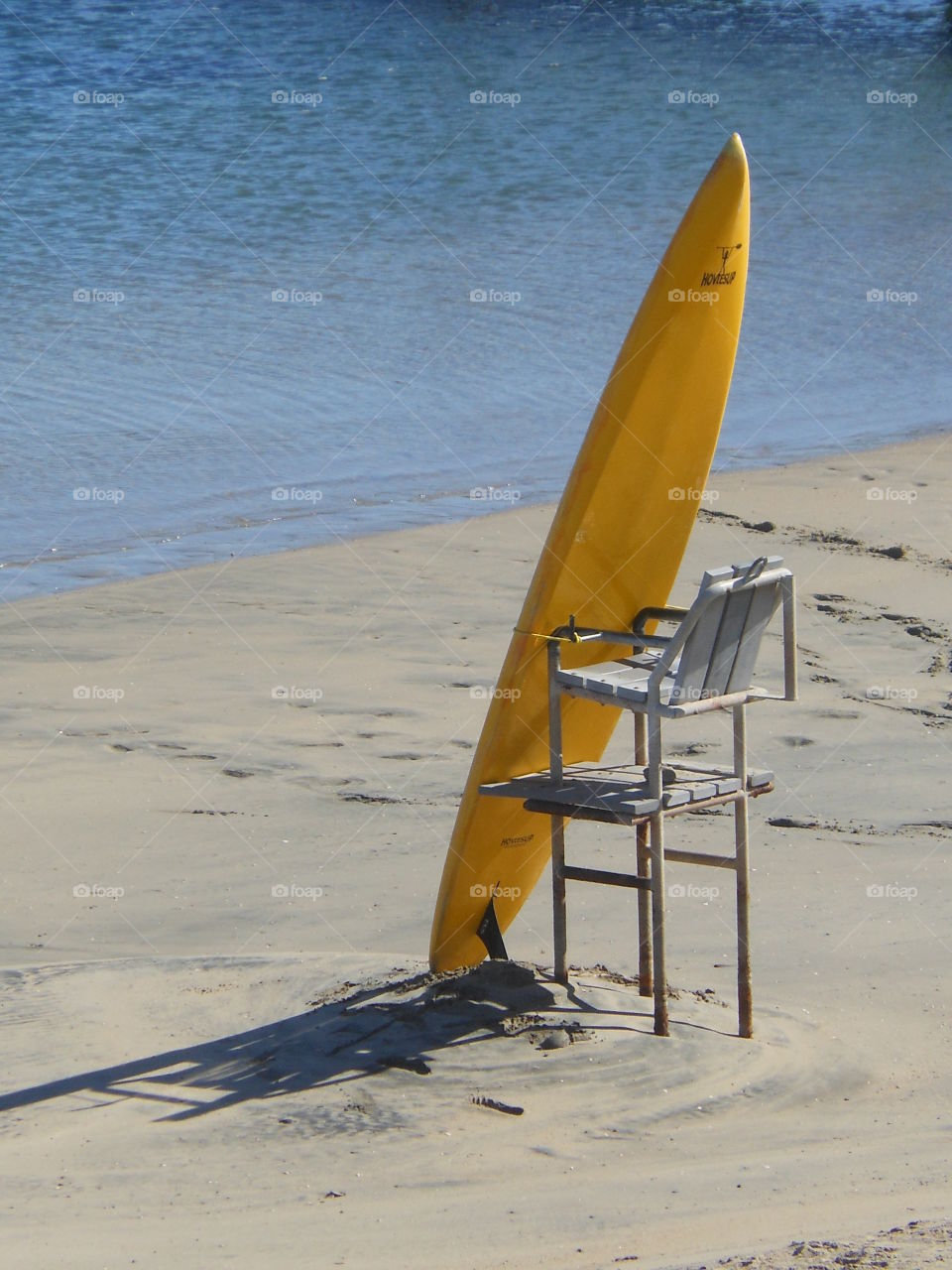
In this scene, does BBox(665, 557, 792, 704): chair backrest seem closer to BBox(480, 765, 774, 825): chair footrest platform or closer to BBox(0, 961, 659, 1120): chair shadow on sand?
BBox(480, 765, 774, 825): chair footrest platform

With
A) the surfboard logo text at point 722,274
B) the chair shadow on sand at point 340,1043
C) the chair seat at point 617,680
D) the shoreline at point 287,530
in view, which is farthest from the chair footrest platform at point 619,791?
the shoreline at point 287,530

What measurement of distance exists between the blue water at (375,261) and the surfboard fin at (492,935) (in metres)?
5.68

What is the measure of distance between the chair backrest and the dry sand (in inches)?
43.6

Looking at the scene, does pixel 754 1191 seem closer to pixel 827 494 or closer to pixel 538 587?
pixel 538 587

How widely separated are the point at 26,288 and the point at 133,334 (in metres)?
2.37

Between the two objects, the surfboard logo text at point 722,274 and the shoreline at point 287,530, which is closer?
the surfboard logo text at point 722,274

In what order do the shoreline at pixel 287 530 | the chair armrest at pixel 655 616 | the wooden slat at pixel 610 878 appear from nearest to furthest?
1. the wooden slat at pixel 610 878
2. the chair armrest at pixel 655 616
3. the shoreline at pixel 287 530

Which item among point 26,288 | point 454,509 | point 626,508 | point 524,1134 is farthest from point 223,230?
point 524,1134

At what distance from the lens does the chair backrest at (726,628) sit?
4844 mm

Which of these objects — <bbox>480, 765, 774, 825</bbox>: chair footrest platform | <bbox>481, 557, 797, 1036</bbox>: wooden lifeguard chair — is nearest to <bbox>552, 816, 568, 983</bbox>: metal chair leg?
<bbox>481, 557, 797, 1036</bbox>: wooden lifeguard chair

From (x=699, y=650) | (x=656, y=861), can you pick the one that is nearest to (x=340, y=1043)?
(x=656, y=861)

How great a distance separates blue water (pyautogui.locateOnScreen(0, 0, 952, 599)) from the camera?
13.3 meters

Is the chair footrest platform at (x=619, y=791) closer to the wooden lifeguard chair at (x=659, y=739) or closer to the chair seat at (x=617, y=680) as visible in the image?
the wooden lifeguard chair at (x=659, y=739)

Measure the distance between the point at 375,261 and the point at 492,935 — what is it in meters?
15.7
